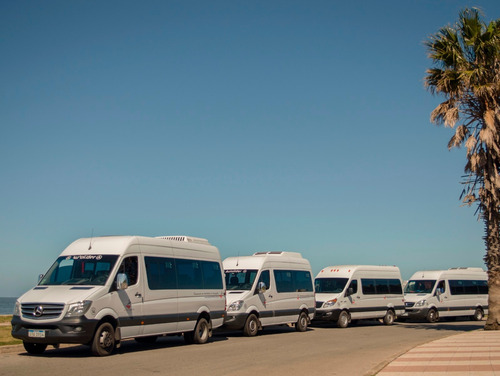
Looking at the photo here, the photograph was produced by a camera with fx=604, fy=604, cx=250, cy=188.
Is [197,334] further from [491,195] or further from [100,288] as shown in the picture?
[491,195]

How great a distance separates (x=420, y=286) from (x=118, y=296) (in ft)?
75.5

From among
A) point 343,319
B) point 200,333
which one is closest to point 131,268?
point 200,333

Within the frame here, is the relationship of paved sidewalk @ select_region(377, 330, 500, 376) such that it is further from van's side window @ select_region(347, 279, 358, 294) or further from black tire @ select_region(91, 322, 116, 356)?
van's side window @ select_region(347, 279, 358, 294)

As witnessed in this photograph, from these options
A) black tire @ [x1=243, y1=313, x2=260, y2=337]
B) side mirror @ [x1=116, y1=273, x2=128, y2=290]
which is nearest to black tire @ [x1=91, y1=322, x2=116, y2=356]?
side mirror @ [x1=116, y1=273, x2=128, y2=290]

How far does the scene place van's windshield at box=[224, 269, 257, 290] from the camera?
2166 cm

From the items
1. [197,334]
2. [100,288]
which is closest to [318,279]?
[197,334]

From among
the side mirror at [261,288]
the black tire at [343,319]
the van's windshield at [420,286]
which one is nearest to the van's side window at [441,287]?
the van's windshield at [420,286]

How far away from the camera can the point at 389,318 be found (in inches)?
1194

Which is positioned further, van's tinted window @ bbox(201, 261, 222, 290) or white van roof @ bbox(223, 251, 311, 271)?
white van roof @ bbox(223, 251, 311, 271)

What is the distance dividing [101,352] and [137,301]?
5.71ft

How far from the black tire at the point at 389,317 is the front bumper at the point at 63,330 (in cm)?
1972

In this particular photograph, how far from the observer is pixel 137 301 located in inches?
605

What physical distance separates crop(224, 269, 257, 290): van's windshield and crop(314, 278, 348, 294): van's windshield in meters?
7.14

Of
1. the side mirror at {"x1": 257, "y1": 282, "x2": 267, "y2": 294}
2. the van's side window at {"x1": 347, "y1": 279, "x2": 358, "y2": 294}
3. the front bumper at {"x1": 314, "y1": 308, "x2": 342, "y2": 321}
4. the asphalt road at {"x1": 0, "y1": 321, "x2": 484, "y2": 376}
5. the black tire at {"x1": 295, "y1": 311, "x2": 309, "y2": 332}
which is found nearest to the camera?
the asphalt road at {"x1": 0, "y1": 321, "x2": 484, "y2": 376}
